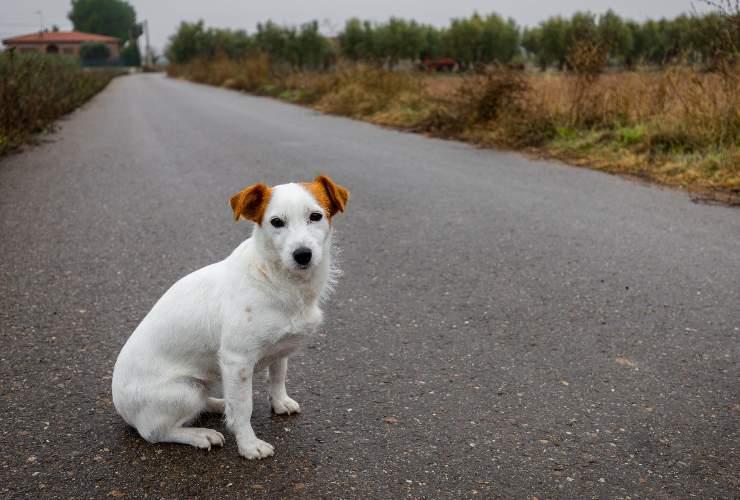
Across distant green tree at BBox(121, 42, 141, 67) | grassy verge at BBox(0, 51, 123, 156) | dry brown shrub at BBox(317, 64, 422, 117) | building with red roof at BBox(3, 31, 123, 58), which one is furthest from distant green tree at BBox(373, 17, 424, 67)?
building with red roof at BBox(3, 31, 123, 58)

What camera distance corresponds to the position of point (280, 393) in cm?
322

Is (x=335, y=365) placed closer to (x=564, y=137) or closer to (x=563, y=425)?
(x=563, y=425)

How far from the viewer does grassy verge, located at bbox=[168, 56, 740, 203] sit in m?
9.10

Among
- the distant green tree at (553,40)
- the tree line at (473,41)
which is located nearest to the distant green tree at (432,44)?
the tree line at (473,41)

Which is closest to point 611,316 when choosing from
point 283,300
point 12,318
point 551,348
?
point 551,348

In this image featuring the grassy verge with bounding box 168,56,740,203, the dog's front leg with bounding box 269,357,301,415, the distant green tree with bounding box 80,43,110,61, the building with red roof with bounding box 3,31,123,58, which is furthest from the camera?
the building with red roof with bounding box 3,31,123,58

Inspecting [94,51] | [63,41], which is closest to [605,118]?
[94,51]

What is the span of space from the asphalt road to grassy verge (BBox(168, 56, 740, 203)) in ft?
3.25

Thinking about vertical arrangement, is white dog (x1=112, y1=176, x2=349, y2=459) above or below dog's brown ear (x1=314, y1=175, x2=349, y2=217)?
below

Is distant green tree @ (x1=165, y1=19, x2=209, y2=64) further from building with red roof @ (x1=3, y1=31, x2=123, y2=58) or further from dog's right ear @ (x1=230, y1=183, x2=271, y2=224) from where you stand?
dog's right ear @ (x1=230, y1=183, x2=271, y2=224)

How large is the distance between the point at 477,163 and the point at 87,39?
136 meters

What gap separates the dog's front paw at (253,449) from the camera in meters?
2.84

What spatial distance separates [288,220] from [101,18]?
165919 millimetres

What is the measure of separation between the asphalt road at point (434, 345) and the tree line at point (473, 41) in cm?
387
